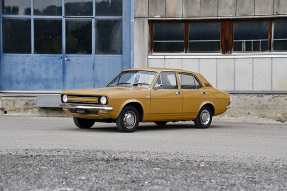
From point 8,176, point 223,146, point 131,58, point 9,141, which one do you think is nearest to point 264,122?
point 131,58

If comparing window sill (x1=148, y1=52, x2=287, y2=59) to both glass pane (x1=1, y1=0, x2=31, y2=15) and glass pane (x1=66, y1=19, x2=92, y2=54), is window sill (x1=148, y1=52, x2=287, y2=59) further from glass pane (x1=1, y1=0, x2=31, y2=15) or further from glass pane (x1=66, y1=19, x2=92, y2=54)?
glass pane (x1=1, y1=0, x2=31, y2=15)

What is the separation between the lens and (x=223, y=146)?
384 inches

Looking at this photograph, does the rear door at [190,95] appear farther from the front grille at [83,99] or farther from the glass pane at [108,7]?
the glass pane at [108,7]

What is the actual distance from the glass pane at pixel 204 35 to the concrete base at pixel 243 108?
2030 millimetres

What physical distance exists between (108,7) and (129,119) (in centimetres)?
734

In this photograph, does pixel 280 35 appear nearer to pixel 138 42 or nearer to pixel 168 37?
pixel 168 37

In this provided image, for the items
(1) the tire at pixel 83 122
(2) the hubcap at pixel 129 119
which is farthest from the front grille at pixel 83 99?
(1) the tire at pixel 83 122

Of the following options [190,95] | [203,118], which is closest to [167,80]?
[190,95]

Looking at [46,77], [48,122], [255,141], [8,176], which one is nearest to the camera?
[8,176]

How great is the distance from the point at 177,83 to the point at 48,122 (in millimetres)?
3726

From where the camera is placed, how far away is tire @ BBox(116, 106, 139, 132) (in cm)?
1150

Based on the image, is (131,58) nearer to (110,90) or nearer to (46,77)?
(46,77)

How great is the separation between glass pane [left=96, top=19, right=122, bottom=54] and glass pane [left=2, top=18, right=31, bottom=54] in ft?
7.33

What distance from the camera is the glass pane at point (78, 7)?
→ 1808cm
